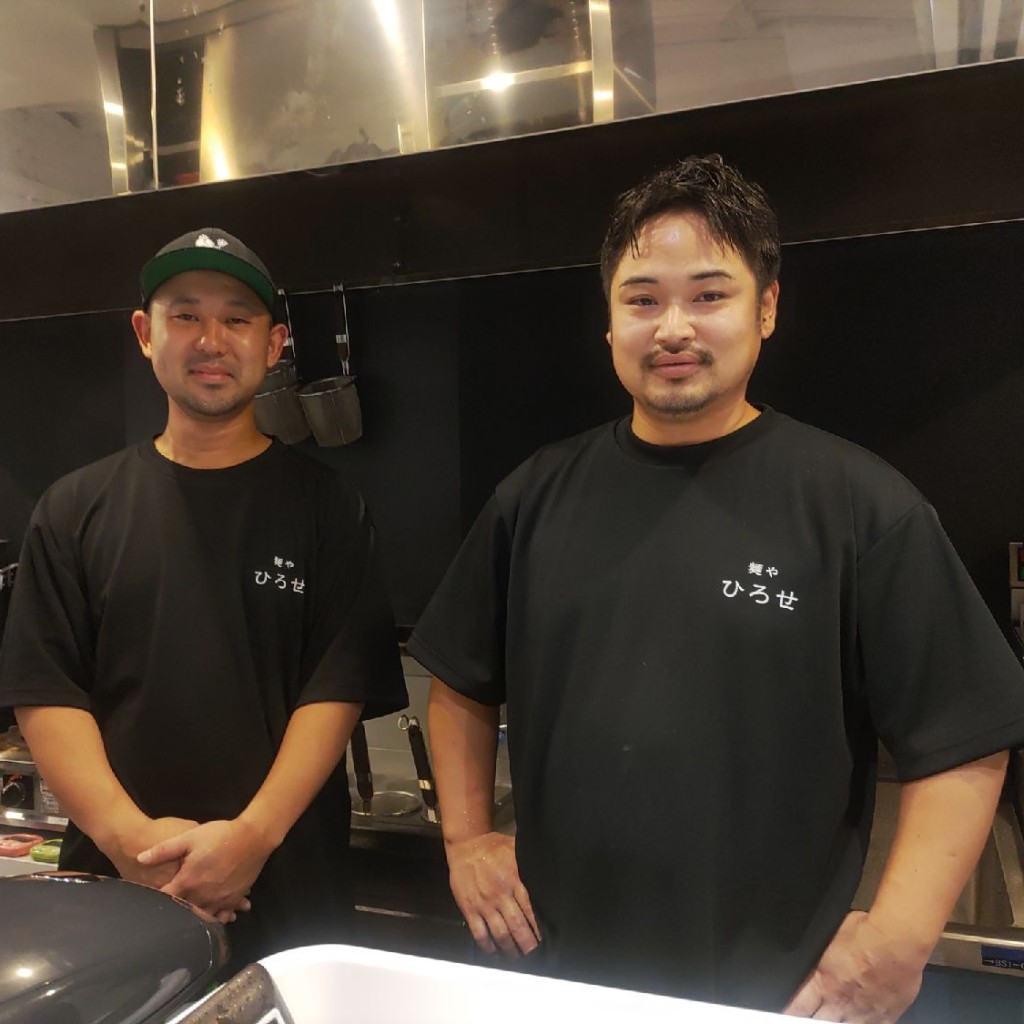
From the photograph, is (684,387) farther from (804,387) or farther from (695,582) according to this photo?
(804,387)

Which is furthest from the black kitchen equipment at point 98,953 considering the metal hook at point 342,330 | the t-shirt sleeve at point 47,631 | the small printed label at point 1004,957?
the metal hook at point 342,330

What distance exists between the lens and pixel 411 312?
6.28 feet

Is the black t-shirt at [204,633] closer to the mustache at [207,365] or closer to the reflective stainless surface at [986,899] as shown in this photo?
the mustache at [207,365]

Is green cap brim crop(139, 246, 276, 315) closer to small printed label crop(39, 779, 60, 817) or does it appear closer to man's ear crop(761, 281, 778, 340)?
man's ear crop(761, 281, 778, 340)

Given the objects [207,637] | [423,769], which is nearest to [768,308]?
[207,637]

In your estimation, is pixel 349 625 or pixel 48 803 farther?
pixel 48 803

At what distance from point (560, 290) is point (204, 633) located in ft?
3.54

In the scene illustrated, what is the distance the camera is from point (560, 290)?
5.99ft

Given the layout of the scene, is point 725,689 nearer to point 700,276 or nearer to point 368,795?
point 700,276

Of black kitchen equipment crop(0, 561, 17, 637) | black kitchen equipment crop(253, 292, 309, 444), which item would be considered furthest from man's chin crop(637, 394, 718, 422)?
black kitchen equipment crop(0, 561, 17, 637)

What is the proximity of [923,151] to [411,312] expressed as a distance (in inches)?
42.1

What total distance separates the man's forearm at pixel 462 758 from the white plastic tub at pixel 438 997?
2.09 ft

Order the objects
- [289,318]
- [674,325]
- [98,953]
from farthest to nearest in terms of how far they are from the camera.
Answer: [289,318] < [674,325] < [98,953]

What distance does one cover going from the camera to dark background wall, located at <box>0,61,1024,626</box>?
1.42 meters
